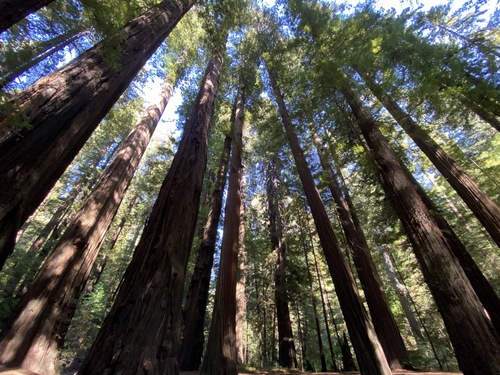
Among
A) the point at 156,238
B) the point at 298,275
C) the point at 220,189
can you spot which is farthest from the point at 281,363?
the point at 156,238

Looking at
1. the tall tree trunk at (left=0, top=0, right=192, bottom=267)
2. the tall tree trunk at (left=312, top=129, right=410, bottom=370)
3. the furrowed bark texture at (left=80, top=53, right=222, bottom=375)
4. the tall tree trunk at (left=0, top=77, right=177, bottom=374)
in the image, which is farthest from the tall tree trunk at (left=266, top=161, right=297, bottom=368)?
the tall tree trunk at (left=0, top=0, right=192, bottom=267)

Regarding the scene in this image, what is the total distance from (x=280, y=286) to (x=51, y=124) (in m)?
9.31

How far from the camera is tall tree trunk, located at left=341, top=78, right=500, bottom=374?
301cm

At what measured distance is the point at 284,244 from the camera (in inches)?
422

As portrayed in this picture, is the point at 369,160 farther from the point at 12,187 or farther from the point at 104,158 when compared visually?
the point at 104,158

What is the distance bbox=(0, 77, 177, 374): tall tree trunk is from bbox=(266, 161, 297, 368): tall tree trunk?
706 cm

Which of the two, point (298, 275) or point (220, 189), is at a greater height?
point (220, 189)

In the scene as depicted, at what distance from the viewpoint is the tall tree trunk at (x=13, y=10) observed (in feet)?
4.85

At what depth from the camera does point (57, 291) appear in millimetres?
3619

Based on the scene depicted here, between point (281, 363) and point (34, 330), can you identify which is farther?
point (281, 363)

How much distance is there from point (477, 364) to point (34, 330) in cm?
602

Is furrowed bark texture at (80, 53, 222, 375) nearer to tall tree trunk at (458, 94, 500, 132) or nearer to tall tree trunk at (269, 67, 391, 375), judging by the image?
tall tree trunk at (269, 67, 391, 375)

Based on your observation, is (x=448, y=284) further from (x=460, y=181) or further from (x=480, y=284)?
(x=460, y=181)

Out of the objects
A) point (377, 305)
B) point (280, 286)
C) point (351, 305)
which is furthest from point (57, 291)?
point (280, 286)
